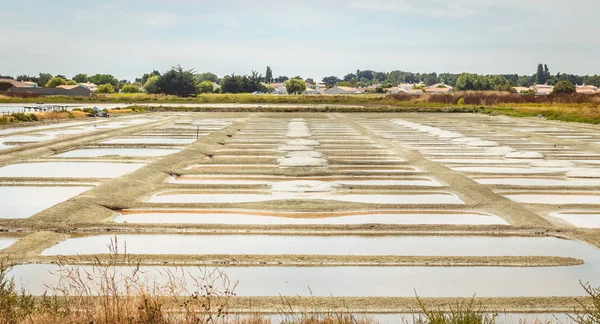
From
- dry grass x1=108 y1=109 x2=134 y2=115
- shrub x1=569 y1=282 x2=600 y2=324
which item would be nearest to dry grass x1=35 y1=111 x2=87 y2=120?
dry grass x1=108 y1=109 x2=134 y2=115

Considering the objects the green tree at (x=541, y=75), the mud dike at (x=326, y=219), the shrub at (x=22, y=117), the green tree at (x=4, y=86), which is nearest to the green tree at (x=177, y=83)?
the green tree at (x=4, y=86)

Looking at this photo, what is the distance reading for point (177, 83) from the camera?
259 ft

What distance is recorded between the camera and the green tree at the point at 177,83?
259ft

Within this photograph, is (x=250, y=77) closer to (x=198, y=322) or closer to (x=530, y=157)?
(x=530, y=157)

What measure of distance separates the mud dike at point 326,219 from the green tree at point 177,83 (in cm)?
6150

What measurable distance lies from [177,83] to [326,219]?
72181 millimetres

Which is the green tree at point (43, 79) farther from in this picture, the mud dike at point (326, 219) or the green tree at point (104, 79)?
the mud dike at point (326, 219)

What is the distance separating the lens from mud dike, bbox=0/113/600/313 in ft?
21.1

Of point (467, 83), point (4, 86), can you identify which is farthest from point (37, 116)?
point (467, 83)

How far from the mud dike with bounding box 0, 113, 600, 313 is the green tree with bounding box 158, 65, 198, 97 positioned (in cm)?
6150

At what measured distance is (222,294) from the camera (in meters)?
5.99

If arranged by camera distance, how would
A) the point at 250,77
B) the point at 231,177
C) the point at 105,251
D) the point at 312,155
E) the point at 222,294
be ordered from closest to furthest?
1. the point at 222,294
2. the point at 105,251
3. the point at 231,177
4. the point at 312,155
5. the point at 250,77

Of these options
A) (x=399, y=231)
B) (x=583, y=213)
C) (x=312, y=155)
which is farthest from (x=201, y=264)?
(x=312, y=155)

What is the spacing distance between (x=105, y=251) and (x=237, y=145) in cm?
1313
